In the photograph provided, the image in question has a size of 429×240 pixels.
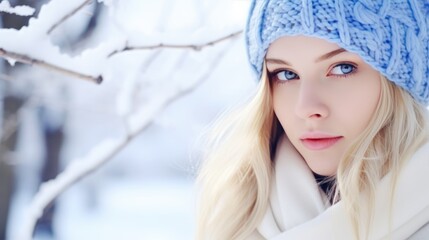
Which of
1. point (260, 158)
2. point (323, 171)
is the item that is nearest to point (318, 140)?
point (323, 171)

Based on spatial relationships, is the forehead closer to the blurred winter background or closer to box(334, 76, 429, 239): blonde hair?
box(334, 76, 429, 239): blonde hair

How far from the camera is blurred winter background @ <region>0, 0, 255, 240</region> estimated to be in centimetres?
184

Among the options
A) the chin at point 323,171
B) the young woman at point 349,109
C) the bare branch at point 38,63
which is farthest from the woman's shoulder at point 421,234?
the bare branch at point 38,63

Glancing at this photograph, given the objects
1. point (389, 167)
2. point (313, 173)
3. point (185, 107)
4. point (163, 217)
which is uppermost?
point (389, 167)

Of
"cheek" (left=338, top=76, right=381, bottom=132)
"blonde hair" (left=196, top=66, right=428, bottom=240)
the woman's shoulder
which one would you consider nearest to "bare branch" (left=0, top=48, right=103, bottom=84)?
"blonde hair" (left=196, top=66, right=428, bottom=240)

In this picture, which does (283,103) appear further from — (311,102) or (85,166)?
(85,166)

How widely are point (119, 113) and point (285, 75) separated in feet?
2.75

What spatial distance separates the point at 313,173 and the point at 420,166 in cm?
22

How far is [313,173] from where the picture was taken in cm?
140

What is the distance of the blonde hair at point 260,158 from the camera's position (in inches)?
49.8

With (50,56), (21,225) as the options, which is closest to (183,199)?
(21,225)

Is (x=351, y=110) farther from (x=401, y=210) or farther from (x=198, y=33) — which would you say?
(x=198, y=33)

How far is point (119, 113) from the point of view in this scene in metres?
2.09

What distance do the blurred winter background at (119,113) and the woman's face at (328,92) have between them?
350 millimetres
